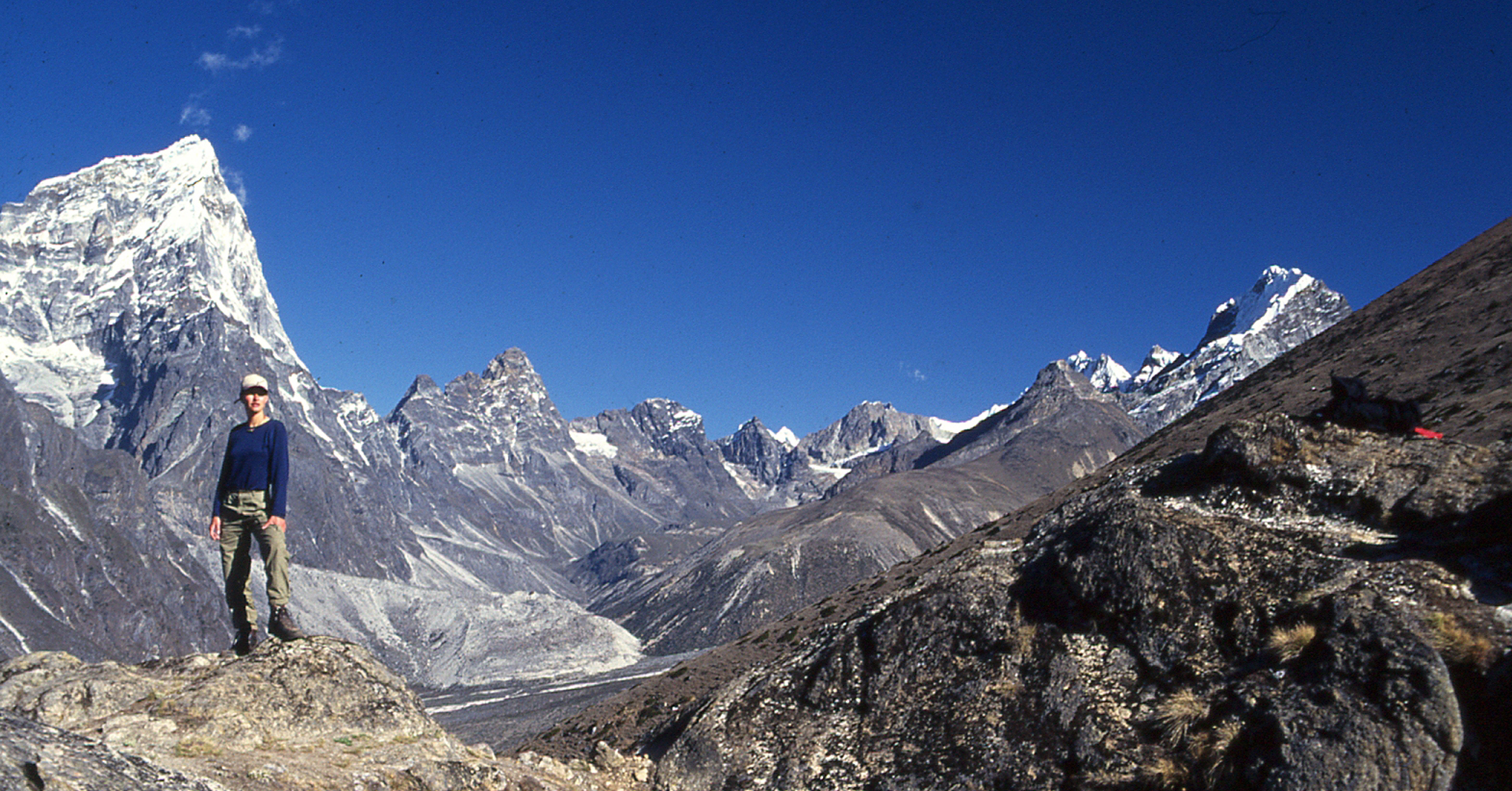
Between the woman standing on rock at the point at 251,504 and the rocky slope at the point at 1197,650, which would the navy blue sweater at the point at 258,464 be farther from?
the rocky slope at the point at 1197,650

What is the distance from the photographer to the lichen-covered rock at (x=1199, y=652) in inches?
462

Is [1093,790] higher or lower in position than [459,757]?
lower

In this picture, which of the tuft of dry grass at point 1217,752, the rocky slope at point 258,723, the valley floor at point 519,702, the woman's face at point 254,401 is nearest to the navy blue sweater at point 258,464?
the woman's face at point 254,401

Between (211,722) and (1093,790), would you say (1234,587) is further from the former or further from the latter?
(211,722)

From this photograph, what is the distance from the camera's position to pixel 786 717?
19188 millimetres

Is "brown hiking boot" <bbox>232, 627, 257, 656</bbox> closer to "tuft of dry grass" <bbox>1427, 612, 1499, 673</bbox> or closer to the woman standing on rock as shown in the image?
the woman standing on rock

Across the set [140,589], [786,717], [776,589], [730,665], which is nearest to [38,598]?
[140,589]

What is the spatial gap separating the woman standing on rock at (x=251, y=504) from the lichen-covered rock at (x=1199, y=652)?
9052 millimetres

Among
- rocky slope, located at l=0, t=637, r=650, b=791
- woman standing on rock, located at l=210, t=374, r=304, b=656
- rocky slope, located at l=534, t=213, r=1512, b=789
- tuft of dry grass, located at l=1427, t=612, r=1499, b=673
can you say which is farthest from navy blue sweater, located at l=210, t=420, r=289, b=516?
tuft of dry grass, located at l=1427, t=612, r=1499, b=673

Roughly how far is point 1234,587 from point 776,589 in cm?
18233

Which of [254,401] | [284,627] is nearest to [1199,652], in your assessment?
[284,627]

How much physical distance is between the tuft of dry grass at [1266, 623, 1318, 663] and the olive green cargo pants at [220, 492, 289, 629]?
572 inches

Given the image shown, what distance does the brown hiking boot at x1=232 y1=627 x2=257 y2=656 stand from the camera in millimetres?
14016

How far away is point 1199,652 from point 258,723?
1418cm
